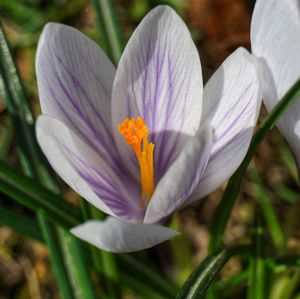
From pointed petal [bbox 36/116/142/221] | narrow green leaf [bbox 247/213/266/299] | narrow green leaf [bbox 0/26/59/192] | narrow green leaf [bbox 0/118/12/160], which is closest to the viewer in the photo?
pointed petal [bbox 36/116/142/221]

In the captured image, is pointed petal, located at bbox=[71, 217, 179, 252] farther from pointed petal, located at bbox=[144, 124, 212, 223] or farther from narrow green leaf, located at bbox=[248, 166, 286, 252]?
narrow green leaf, located at bbox=[248, 166, 286, 252]

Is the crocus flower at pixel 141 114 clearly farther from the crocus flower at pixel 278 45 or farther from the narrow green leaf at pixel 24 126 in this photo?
the narrow green leaf at pixel 24 126

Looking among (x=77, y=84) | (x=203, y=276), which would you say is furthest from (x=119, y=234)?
(x=77, y=84)

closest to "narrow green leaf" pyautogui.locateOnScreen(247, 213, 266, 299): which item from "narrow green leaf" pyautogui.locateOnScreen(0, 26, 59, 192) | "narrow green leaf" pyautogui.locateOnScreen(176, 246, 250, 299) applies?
"narrow green leaf" pyautogui.locateOnScreen(176, 246, 250, 299)

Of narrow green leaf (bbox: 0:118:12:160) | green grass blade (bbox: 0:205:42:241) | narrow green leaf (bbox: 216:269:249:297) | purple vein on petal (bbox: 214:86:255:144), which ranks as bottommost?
narrow green leaf (bbox: 216:269:249:297)

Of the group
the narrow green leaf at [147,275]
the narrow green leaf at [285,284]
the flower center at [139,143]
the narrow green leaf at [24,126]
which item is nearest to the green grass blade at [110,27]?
the narrow green leaf at [24,126]

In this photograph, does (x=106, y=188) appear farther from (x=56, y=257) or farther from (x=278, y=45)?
(x=278, y=45)

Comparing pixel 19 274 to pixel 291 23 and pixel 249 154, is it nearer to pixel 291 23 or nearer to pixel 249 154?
pixel 249 154
